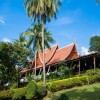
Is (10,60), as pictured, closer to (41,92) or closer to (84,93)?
(41,92)

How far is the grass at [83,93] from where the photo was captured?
3007 centimetres

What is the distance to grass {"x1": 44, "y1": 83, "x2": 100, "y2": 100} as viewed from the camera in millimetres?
30072

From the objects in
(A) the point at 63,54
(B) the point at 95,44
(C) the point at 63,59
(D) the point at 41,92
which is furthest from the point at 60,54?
(B) the point at 95,44

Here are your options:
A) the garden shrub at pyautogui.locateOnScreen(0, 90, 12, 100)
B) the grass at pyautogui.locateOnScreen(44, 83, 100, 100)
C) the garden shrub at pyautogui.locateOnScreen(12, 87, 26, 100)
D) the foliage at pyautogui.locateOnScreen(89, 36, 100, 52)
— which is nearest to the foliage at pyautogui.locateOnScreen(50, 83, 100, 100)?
the grass at pyautogui.locateOnScreen(44, 83, 100, 100)

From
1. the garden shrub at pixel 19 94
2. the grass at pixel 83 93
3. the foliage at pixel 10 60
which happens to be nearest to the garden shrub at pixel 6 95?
the garden shrub at pixel 19 94

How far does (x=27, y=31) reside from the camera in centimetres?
5584

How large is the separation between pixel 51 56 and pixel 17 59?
8936mm

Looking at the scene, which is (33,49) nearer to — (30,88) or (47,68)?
(47,68)

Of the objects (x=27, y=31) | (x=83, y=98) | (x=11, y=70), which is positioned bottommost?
(x=83, y=98)

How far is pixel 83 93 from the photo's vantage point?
32.0 m

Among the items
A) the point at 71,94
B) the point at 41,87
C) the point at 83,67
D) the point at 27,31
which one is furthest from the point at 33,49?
the point at 71,94

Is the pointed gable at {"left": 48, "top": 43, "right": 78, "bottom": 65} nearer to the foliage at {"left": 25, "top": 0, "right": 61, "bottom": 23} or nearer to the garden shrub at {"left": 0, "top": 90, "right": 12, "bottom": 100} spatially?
the foliage at {"left": 25, "top": 0, "right": 61, "bottom": 23}

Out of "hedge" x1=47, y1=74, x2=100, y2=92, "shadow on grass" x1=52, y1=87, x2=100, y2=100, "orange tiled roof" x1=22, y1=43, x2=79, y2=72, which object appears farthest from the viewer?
"orange tiled roof" x1=22, y1=43, x2=79, y2=72

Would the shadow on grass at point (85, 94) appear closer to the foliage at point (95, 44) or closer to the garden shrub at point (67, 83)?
the garden shrub at point (67, 83)
